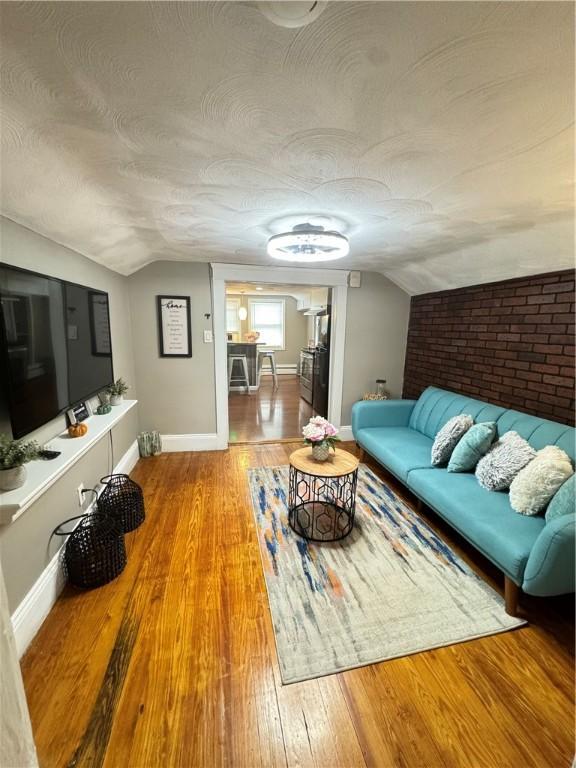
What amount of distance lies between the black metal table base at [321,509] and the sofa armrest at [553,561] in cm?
102

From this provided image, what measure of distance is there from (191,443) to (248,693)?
2630mm

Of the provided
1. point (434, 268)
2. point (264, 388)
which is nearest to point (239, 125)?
point (434, 268)

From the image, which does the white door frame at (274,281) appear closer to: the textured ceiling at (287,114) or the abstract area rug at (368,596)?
the textured ceiling at (287,114)

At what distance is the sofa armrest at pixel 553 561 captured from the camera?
55.2 inches

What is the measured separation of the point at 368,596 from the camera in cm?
172

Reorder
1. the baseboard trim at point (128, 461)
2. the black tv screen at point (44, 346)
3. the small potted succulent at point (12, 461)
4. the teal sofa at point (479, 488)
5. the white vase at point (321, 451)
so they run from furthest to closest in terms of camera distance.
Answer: the baseboard trim at point (128, 461) < the white vase at point (321, 451) < the teal sofa at point (479, 488) < the black tv screen at point (44, 346) < the small potted succulent at point (12, 461)

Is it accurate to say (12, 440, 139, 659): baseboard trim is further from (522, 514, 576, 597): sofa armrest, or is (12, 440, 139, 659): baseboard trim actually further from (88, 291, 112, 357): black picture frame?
(522, 514, 576, 597): sofa armrest

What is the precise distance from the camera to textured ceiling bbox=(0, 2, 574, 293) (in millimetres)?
694

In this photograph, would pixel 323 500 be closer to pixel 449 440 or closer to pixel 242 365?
pixel 449 440

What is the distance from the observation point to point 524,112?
950 millimetres

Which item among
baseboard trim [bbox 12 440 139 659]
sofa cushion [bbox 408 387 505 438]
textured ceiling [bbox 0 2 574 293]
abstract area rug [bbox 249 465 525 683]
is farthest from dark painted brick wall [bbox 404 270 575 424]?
baseboard trim [bbox 12 440 139 659]

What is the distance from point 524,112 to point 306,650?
87.0 inches

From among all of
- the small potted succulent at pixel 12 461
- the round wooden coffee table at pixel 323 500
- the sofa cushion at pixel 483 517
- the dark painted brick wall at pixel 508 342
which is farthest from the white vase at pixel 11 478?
the dark painted brick wall at pixel 508 342

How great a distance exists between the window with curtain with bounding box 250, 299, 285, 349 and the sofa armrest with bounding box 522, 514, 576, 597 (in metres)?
7.41
